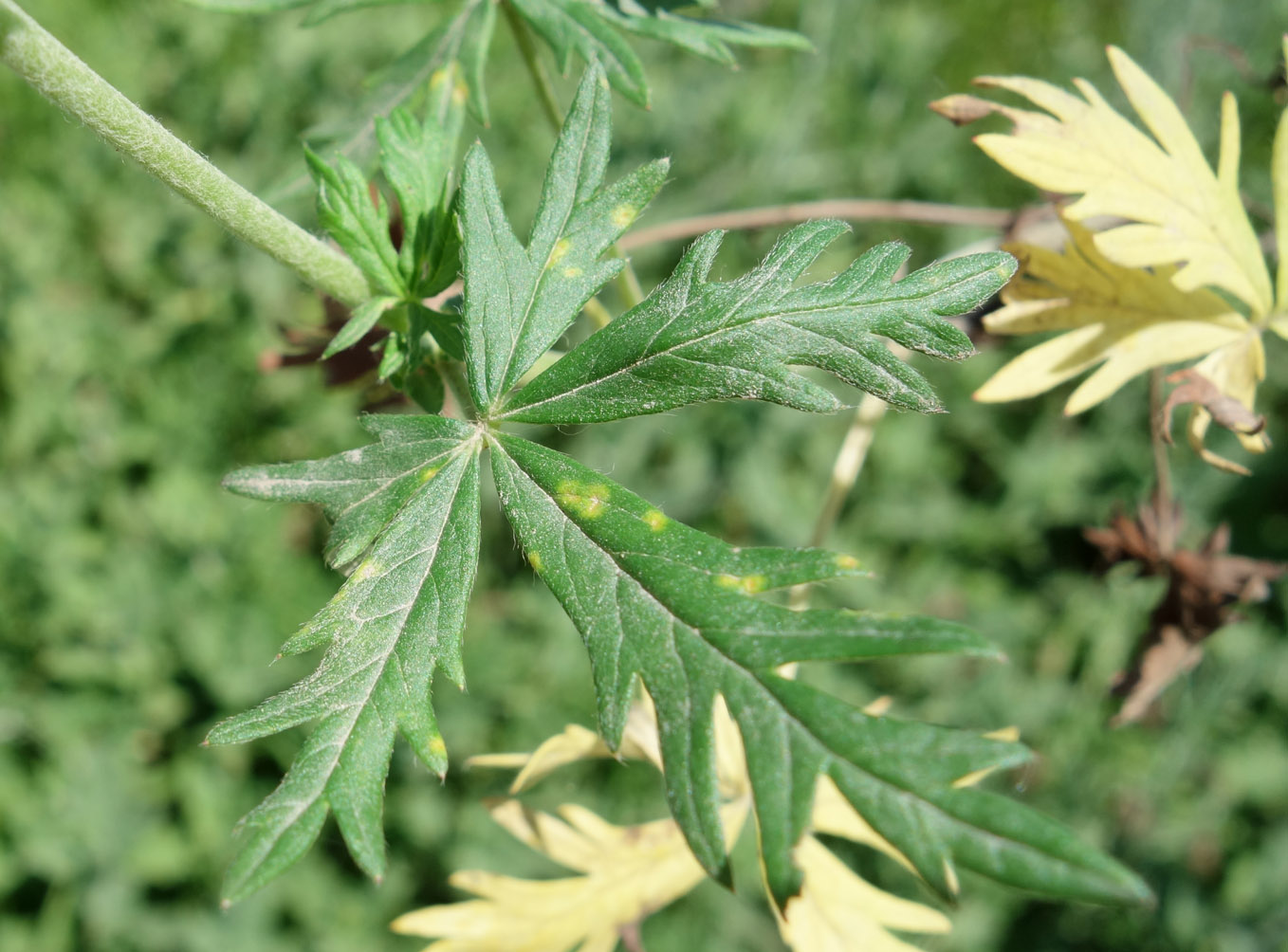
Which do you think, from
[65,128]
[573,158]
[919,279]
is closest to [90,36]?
[65,128]

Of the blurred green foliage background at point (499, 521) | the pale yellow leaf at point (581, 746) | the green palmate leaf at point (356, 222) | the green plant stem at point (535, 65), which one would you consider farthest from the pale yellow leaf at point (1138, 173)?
the blurred green foliage background at point (499, 521)

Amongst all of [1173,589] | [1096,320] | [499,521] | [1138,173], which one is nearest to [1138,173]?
[1138,173]

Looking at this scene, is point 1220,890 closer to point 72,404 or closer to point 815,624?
point 815,624

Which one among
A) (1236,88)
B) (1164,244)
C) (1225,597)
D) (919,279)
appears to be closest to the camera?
(919,279)

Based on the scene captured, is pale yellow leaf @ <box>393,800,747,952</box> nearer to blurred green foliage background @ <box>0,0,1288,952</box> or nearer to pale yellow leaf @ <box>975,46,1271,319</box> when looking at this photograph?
pale yellow leaf @ <box>975,46,1271,319</box>

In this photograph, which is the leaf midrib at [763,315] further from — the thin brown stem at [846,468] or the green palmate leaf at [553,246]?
the thin brown stem at [846,468]

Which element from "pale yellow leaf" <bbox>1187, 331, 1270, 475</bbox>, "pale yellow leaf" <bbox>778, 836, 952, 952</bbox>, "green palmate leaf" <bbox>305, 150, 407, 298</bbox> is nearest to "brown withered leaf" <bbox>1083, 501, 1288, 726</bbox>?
"pale yellow leaf" <bbox>1187, 331, 1270, 475</bbox>
